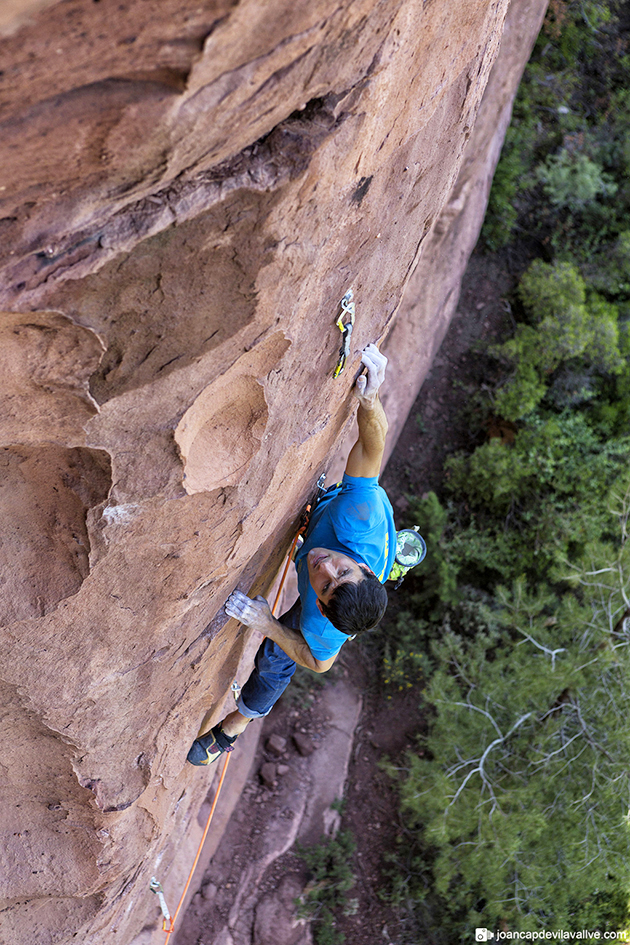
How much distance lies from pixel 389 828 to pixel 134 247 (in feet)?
22.1

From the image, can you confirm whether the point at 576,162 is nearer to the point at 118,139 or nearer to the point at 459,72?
the point at 459,72

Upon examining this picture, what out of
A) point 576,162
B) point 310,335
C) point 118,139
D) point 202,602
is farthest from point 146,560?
point 576,162

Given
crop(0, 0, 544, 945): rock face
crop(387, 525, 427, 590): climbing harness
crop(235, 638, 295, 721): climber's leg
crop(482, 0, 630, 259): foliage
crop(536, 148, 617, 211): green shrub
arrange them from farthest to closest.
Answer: crop(482, 0, 630, 259): foliage < crop(536, 148, 617, 211): green shrub < crop(235, 638, 295, 721): climber's leg < crop(387, 525, 427, 590): climbing harness < crop(0, 0, 544, 945): rock face

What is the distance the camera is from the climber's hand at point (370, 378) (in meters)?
3.13

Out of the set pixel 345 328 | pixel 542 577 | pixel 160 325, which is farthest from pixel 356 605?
pixel 542 577

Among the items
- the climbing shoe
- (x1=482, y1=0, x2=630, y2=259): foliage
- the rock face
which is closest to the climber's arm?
the rock face

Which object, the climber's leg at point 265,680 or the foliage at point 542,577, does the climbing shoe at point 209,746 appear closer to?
the climber's leg at point 265,680

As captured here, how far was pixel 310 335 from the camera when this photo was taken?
2641mm

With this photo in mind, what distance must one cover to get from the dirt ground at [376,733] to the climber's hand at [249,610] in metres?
3.88

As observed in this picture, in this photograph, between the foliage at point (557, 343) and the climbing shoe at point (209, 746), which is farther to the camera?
the foliage at point (557, 343)

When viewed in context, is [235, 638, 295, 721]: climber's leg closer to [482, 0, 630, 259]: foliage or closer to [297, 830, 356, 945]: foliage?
[297, 830, 356, 945]: foliage

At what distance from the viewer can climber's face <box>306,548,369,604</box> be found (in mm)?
3232

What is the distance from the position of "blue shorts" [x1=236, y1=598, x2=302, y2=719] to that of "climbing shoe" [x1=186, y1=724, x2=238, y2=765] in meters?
0.23

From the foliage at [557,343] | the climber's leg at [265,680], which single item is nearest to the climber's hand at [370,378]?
the climber's leg at [265,680]
